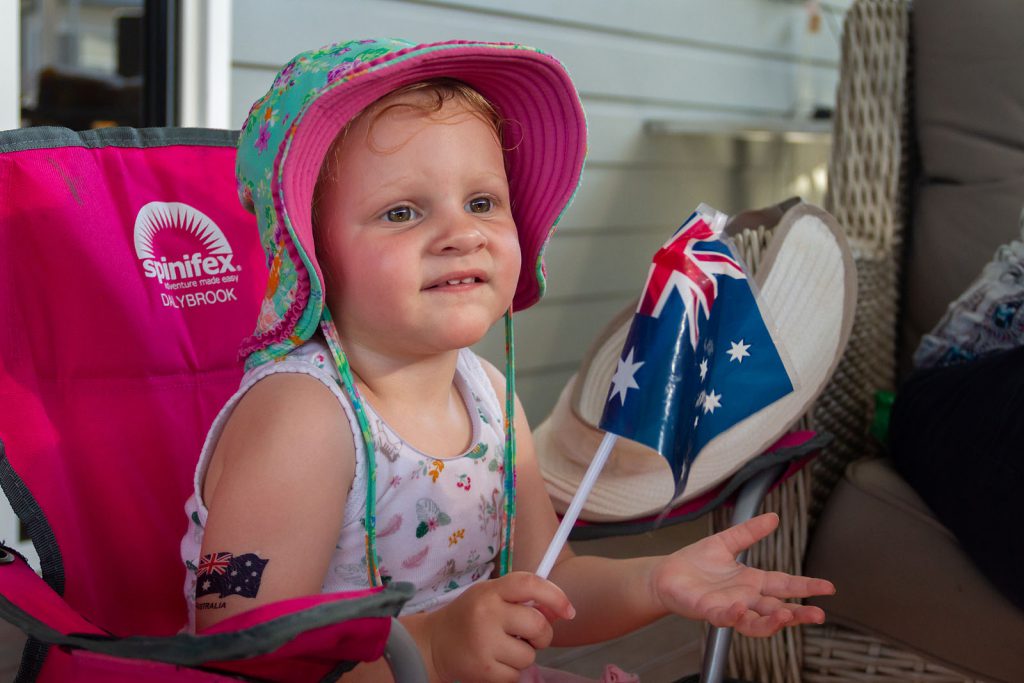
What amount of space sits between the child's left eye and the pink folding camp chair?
350 mm

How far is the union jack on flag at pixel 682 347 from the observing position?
1018 millimetres

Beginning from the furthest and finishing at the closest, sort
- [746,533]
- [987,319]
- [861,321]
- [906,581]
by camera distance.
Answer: [861,321] < [987,319] < [906,581] < [746,533]

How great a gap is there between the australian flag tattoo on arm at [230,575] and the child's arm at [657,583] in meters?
0.37

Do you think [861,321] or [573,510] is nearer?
[573,510]

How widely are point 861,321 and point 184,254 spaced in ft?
3.46

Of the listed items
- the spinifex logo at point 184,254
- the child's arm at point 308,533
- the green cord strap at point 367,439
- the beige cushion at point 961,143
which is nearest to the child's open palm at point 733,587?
the child's arm at point 308,533

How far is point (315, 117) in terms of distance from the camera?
0.96 metres

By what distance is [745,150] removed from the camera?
3.38 m

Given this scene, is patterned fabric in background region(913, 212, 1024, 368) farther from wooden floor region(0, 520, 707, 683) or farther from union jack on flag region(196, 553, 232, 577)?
union jack on flag region(196, 553, 232, 577)

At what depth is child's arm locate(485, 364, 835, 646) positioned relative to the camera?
921 mm

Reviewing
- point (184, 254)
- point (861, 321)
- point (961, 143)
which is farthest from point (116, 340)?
point (961, 143)

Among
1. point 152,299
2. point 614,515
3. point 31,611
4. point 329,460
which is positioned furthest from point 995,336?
point 31,611

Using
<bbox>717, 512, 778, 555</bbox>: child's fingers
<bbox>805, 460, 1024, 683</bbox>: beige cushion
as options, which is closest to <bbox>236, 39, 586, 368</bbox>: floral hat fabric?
<bbox>717, 512, 778, 555</bbox>: child's fingers

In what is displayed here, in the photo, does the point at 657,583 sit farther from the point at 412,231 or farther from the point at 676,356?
the point at 412,231
